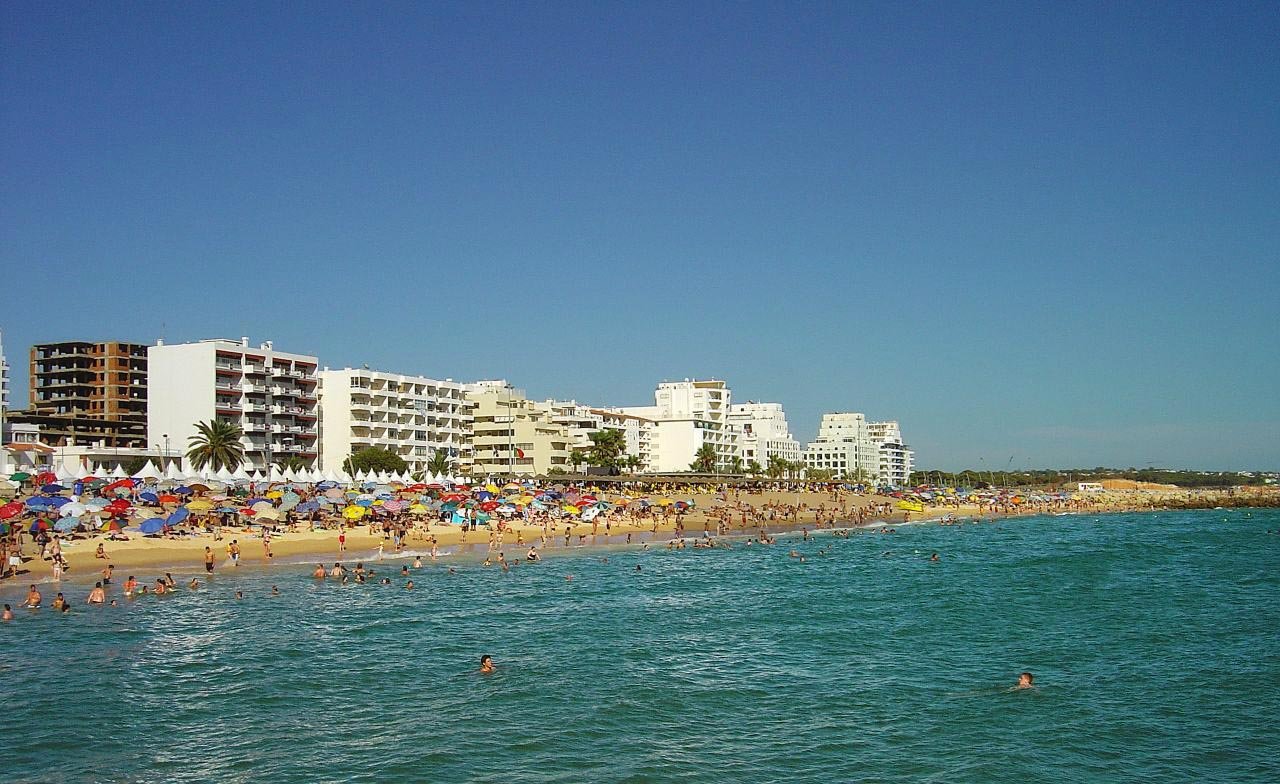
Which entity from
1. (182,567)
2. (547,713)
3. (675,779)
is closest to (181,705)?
(547,713)

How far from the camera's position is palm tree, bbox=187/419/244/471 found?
264 feet

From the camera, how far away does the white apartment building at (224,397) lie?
291 ft

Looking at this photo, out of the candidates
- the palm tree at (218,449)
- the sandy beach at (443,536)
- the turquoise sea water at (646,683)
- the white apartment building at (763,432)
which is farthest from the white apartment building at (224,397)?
the white apartment building at (763,432)

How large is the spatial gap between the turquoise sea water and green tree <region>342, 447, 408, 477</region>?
168ft

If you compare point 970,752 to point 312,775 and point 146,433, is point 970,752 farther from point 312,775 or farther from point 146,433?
point 146,433

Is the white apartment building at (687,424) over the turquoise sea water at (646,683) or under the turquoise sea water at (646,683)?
over

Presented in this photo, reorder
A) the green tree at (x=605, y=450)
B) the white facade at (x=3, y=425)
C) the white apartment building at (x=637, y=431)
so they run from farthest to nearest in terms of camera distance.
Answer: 1. the white apartment building at (x=637, y=431)
2. the green tree at (x=605, y=450)
3. the white facade at (x=3, y=425)

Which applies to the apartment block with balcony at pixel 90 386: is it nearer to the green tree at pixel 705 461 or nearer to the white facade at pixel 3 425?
the white facade at pixel 3 425

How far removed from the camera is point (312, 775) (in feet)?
52.7

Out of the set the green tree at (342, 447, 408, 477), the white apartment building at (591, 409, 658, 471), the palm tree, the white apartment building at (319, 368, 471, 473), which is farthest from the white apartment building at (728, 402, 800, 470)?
the palm tree

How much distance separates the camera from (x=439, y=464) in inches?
4008

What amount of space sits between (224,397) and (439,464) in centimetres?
2108

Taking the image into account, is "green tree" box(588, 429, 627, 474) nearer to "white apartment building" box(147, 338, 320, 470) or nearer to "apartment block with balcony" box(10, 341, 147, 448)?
"white apartment building" box(147, 338, 320, 470)

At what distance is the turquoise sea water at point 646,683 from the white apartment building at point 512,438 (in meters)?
74.1
